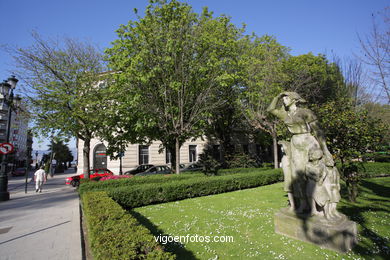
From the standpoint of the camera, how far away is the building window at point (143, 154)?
1095 inches

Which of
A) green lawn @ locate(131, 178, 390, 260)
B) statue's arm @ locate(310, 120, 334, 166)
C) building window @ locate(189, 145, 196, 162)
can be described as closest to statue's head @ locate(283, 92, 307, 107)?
statue's arm @ locate(310, 120, 334, 166)

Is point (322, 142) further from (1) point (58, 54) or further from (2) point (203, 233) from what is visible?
(1) point (58, 54)

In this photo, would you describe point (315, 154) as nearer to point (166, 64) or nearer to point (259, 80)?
point (166, 64)

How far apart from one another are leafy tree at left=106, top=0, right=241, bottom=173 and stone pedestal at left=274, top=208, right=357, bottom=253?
28.6 feet

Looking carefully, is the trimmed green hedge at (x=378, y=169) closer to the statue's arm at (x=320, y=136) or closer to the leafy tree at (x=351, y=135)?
the leafy tree at (x=351, y=135)

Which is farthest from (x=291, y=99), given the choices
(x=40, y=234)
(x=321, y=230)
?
(x=40, y=234)

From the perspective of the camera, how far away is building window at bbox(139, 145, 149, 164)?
27812 millimetres

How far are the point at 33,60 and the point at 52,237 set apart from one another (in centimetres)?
1397

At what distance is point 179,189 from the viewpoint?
11.0 metres

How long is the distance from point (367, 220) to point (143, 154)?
2496cm

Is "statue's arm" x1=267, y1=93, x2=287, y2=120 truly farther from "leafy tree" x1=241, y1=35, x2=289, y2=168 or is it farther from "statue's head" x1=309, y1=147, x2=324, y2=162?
"leafy tree" x1=241, y1=35, x2=289, y2=168

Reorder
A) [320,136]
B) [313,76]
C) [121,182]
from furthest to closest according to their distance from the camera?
[313,76], [121,182], [320,136]

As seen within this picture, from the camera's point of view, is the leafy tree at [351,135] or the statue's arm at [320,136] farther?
the leafy tree at [351,135]

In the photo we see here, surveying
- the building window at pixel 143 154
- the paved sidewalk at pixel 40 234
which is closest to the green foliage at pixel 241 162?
the building window at pixel 143 154
